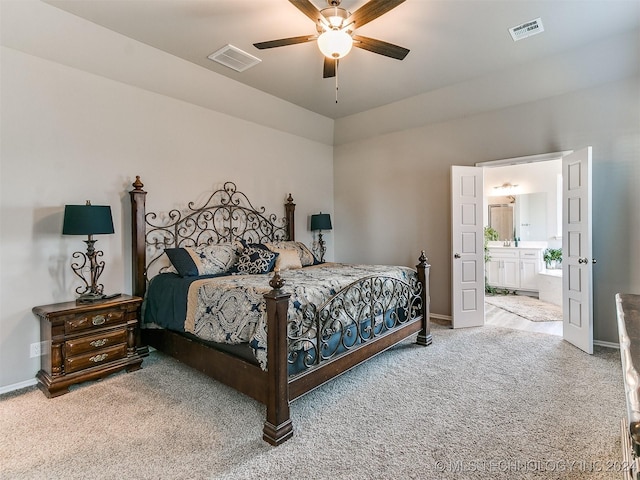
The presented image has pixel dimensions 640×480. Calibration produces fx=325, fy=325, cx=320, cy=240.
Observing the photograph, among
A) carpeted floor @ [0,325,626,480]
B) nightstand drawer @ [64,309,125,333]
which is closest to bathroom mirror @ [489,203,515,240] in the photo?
carpeted floor @ [0,325,626,480]

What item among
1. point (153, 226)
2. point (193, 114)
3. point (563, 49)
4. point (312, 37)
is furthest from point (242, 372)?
point (563, 49)

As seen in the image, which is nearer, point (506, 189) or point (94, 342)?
point (94, 342)

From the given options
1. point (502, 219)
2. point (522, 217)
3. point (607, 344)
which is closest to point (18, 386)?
point (607, 344)

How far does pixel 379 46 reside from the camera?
2590mm

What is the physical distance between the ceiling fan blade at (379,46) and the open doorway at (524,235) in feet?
15.1

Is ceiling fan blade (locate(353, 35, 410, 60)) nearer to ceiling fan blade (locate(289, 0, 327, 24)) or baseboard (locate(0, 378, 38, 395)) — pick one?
ceiling fan blade (locate(289, 0, 327, 24))

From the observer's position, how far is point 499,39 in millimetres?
3223

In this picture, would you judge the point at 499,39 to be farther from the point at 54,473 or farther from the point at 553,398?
the point at 54,473

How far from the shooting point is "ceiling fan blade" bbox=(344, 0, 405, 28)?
218 centimetres

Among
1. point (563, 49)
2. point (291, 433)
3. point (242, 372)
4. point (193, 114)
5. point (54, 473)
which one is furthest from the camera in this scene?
point (193, 114)

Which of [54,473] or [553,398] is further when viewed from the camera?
[553,398]

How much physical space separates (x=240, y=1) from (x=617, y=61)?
381 cm

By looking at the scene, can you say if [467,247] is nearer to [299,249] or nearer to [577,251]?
[577,251]

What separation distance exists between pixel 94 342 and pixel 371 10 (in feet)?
11.3
